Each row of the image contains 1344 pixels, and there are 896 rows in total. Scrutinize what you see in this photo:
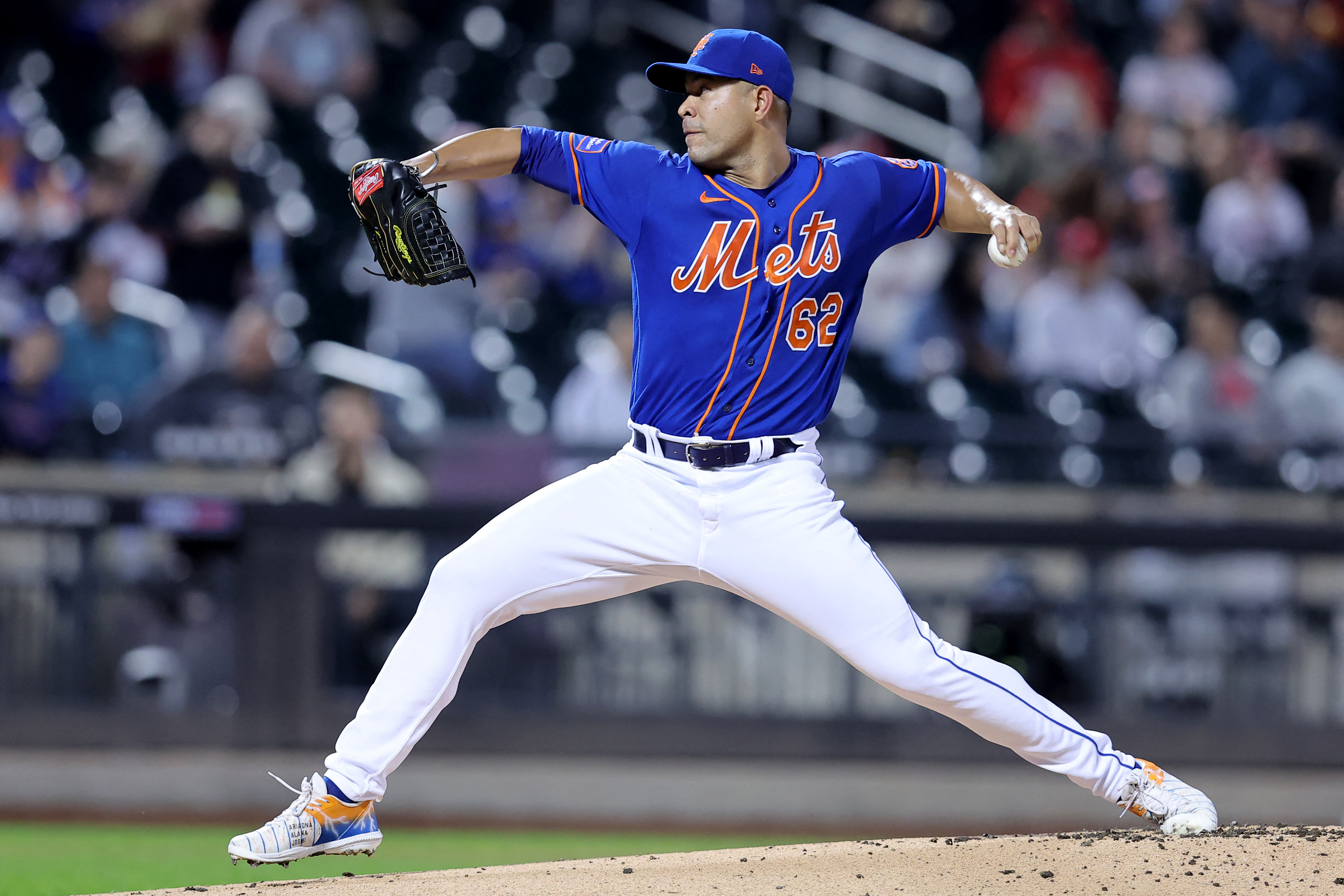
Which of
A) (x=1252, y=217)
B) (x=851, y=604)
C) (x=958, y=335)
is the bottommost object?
(x=851, y=604)

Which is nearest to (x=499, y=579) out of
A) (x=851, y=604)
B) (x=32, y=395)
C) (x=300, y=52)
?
(x=851, y=604)

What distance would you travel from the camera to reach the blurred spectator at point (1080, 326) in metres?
7.92

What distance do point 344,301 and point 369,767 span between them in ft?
16.5

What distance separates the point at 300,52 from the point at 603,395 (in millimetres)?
3347

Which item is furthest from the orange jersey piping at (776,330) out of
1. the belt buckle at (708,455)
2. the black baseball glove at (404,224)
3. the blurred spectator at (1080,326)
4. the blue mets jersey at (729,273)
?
the blurred spectator at (1080,326)

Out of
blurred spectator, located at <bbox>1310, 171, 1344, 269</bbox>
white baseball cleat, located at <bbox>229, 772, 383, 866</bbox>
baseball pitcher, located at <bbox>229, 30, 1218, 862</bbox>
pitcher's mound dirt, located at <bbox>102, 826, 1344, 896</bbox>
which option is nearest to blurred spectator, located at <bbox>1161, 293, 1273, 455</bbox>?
blurred spectator, located at <bbox>1310, 171, 1344, 269</bbox>

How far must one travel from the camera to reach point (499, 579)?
11.0 ft

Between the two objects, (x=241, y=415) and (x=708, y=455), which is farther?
(x=241, y=415)

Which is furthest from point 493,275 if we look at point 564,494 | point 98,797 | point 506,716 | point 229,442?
point 564,494

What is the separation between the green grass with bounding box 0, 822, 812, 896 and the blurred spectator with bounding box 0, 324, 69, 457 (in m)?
1.73

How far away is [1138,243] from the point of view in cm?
848

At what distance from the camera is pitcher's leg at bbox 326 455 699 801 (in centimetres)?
335

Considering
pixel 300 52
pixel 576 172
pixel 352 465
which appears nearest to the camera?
pixel 576 172

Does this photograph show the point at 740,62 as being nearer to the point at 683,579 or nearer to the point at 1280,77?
the point at 683,579
